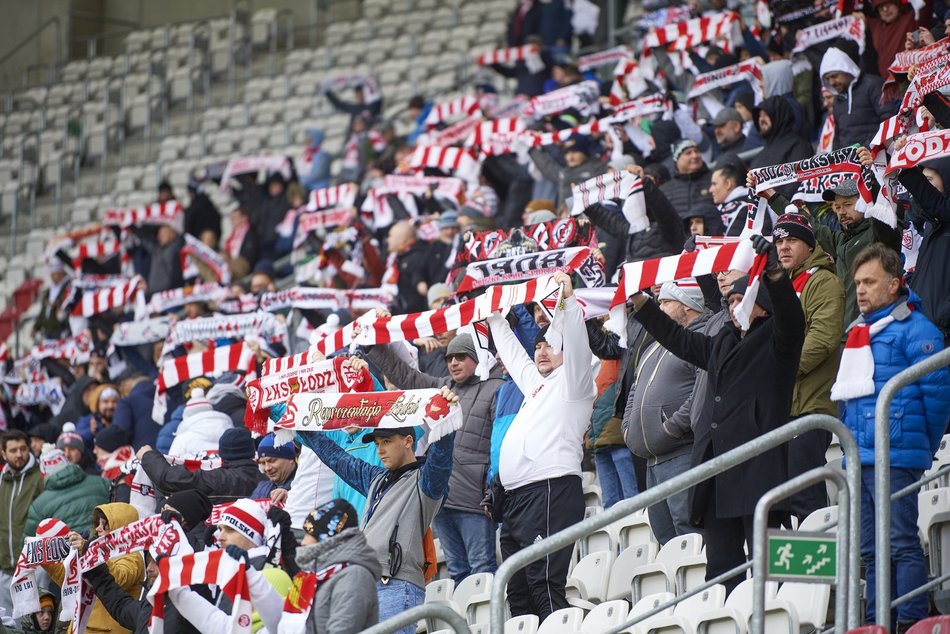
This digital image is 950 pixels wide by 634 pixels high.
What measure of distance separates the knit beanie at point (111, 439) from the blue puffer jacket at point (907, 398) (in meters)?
6.27

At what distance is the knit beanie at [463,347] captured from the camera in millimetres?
7910

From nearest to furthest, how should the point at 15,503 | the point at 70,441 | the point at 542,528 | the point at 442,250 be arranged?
the point at 542,528
the point at 15,503
the point at 70,441
the point at 442,250

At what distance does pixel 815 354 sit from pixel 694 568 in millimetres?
1137

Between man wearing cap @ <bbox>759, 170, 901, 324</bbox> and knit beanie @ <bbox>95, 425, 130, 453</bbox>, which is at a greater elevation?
man wearing cap @ <bbox>759, 170, 901, 324</bbox>

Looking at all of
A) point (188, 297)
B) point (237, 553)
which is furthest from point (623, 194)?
point (188, 297)

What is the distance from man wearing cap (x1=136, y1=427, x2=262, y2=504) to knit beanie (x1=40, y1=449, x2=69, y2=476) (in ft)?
6.00

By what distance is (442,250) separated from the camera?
12.2 metres

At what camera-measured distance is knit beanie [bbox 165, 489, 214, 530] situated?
7605 mm

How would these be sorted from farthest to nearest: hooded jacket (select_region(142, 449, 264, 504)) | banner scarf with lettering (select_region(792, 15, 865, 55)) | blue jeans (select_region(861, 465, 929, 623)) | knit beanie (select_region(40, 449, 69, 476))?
banner scarf with lettering (select_region(792, 15, 865, 55)) < knit beanie (select_region(40, 449, 69, 476)) < hooded jacket (select_region(142, 449, 264, 504)) < blue jeans (select_region(861, 465, 929, 623))

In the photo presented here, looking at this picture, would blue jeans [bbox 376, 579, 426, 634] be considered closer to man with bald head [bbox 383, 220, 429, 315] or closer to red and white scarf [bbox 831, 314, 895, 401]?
red and white scarf [bbox 831, 314, 895, 401]

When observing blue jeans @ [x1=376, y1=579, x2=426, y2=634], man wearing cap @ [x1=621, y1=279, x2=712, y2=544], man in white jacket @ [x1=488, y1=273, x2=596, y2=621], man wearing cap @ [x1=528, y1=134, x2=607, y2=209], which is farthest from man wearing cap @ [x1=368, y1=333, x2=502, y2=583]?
man wearing cap @ [x1=528, y1=134, x2=607, y2=209]

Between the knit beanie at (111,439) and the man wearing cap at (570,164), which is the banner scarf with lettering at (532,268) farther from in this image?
the knit beanie at (111,439)

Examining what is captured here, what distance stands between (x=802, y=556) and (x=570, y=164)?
24.4 ft

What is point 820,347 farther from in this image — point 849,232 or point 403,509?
point 403,509
